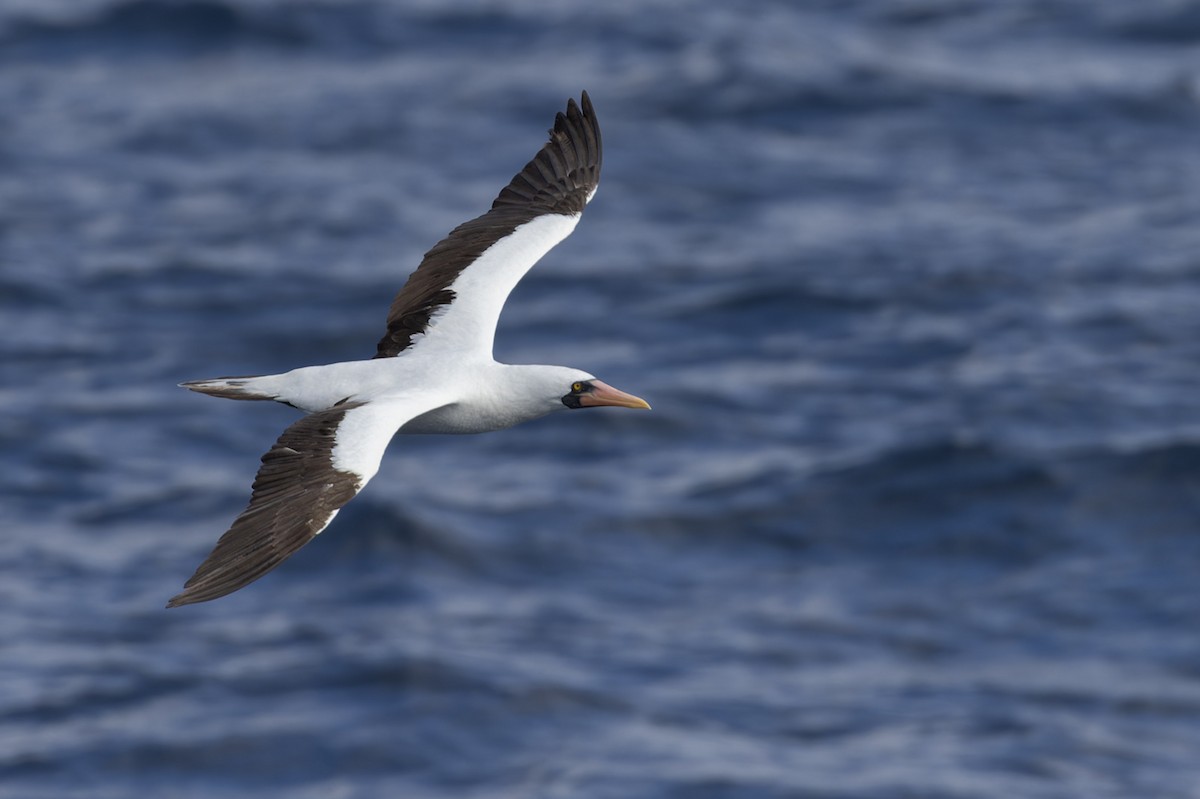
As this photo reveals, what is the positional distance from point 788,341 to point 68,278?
35.2 feet

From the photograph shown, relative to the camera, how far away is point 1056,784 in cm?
1814

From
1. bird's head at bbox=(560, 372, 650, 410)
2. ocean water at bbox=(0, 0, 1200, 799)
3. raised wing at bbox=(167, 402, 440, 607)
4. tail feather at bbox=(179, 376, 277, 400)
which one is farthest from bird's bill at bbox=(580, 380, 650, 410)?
ocean water at bbox=(0, 0, 1200, 799)

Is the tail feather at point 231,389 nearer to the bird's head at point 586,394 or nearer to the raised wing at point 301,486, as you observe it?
the raised wing at point 301,486

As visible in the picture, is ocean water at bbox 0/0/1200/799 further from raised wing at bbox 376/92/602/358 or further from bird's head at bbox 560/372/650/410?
bird's head at bbox 560/372/650/410

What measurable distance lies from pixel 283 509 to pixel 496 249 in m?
3.35

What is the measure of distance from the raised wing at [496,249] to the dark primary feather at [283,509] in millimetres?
1667

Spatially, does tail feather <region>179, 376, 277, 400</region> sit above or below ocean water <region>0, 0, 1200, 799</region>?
below

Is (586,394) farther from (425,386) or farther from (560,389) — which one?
(425,386)

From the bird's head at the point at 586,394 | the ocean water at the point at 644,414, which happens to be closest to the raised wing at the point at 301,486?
the bird's head at the point at 586,394

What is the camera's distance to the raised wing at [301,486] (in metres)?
9.41

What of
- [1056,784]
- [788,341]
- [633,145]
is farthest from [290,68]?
A: [1056,784]

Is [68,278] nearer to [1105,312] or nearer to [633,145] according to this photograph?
[633,145]

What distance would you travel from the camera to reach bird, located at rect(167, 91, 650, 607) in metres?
9.73

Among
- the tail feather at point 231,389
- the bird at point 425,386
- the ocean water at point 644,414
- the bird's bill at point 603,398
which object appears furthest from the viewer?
the ocean water at point 644,414
